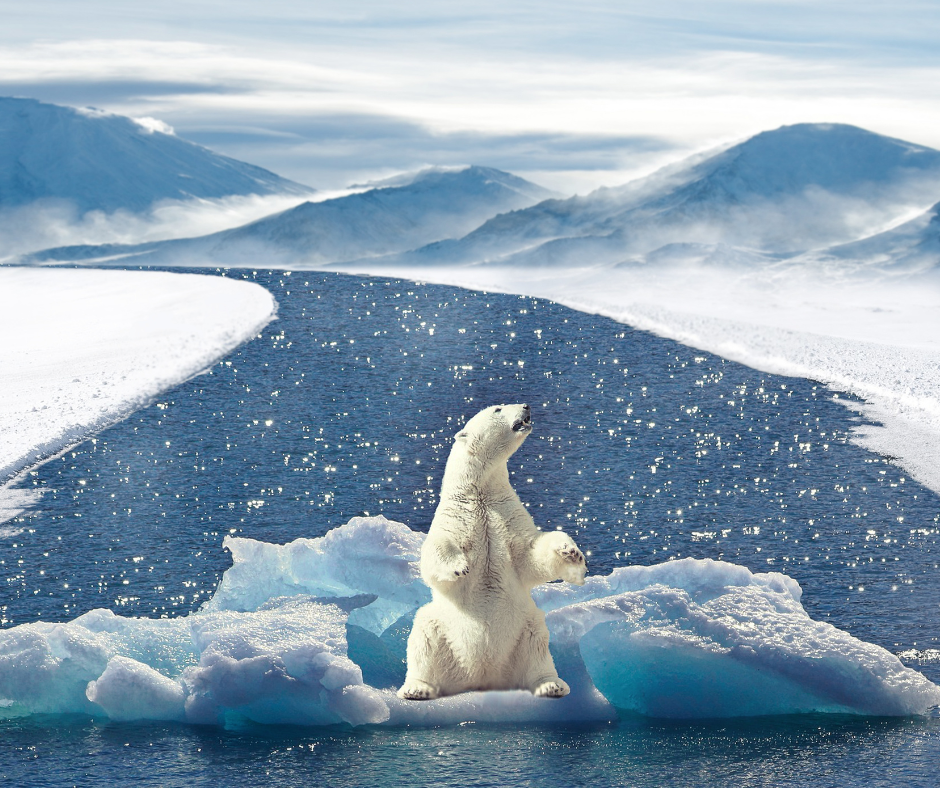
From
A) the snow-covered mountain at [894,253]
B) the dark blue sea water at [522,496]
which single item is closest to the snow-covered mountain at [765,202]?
the snow-covered mountain at [894,253]

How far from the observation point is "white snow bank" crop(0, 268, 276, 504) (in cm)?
1898

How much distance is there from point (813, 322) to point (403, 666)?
1433 inches

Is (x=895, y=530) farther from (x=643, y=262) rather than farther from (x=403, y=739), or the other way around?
(x=643, y=262)

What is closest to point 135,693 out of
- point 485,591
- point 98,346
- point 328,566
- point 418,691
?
point 418,691

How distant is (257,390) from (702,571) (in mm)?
14741

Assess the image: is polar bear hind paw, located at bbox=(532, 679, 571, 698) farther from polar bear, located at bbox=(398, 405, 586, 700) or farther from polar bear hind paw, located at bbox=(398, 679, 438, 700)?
polar bear hind paw, located at bbox=(398, 679, 438, 700)

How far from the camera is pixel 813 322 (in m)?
42.1

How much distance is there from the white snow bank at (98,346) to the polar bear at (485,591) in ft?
32.5

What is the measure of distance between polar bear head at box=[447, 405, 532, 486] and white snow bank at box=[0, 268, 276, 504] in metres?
9.97

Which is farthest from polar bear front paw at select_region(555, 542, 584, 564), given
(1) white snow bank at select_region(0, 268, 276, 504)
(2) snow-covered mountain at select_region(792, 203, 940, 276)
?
(2) snow-covered mountain at select_region(792, 203, 940, 276)

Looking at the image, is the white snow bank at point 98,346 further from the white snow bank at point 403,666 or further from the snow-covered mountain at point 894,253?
the snow-covered mountain at point 894,253

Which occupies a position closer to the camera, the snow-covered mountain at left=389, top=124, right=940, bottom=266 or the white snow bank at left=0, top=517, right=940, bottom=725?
the white snow bank at left=0, top=517, right=940, bottom=725

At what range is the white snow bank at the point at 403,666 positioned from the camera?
7660mm

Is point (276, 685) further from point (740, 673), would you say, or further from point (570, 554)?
point (740, 673)
